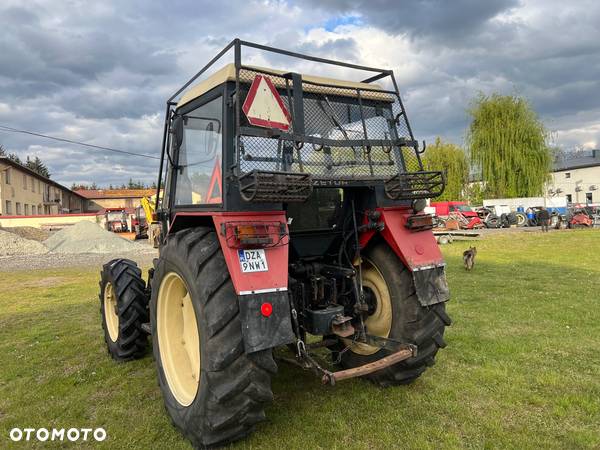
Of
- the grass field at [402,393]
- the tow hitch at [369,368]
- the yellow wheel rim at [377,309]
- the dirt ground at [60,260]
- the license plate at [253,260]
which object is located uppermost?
the license plate at [253,260]

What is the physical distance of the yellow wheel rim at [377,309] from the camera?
390cm

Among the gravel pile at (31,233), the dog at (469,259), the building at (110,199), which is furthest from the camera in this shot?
the building at (110,199)

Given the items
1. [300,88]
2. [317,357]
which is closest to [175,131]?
[300,88]

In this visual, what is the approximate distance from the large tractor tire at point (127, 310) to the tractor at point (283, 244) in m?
0.88

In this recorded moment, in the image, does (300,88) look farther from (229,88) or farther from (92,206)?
(92,206)

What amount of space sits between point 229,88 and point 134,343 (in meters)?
3.02

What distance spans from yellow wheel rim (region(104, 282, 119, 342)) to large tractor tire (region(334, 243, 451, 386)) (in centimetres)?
272

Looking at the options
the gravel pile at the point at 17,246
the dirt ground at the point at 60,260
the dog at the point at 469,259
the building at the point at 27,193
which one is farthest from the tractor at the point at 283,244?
the building at the point at 27,193

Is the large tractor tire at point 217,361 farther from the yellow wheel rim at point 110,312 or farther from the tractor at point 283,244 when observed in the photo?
the yellow wheel rim at point 110,312

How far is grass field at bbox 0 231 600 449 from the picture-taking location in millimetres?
3270

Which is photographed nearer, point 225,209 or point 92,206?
point 225,209

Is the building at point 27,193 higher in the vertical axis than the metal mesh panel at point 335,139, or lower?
higher

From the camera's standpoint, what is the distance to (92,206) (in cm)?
6662

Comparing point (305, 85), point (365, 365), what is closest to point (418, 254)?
point (365, 365)
